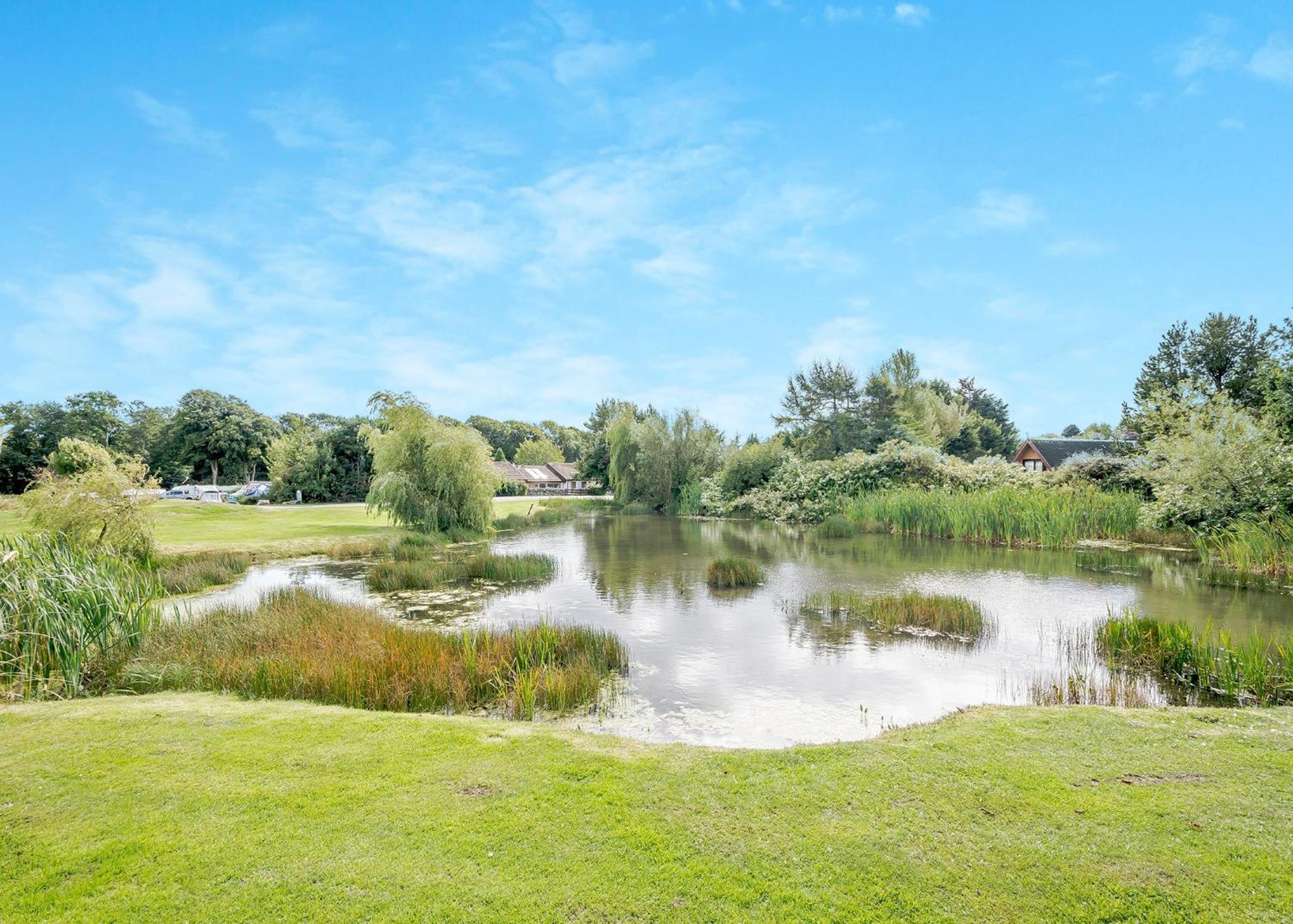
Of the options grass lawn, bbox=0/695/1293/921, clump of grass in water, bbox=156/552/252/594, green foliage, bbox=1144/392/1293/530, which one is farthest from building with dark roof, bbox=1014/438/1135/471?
clump of grass in water, bbox=156/552/252/594

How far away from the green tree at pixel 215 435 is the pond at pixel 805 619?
50.7 meters

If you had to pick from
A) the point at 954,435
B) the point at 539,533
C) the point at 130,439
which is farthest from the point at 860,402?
the point at 130,439

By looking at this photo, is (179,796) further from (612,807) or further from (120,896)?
(612,807)

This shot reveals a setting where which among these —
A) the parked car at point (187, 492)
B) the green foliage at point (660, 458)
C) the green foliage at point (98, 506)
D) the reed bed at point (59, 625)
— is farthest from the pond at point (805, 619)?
the parked car at point (187, 492)

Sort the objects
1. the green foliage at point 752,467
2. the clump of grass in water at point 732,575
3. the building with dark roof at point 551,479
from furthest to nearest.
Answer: the building with dark roof at point 551,479 → the green foliage at point 752,467 → the clump of grass in water at point 732,575

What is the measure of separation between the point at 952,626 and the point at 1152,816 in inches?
301

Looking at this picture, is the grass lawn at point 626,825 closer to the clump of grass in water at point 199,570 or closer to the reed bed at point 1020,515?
the clump of grass in water at point 199,570

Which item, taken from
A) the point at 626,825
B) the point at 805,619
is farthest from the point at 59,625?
the point at 805,619

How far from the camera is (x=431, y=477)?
2469 centimetres

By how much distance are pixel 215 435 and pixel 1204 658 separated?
231 feet

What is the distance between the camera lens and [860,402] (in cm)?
4644

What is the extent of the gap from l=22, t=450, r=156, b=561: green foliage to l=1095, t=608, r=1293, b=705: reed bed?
18378mm

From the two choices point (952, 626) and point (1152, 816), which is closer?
point (1152, 816)

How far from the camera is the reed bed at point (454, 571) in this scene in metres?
15.2
